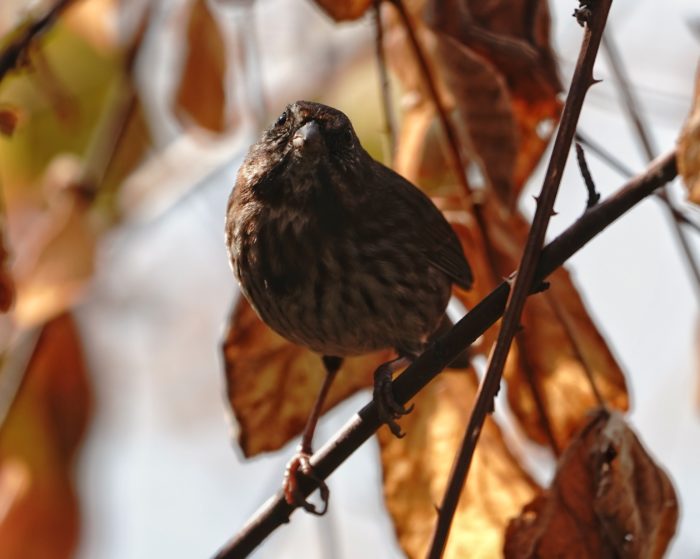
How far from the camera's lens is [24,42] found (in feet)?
10.3

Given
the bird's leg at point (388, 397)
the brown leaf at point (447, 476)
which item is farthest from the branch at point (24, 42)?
the brown leaf at point (447, 476)

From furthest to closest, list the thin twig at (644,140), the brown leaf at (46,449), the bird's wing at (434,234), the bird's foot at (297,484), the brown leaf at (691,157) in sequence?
the brown leaf at (46,449) → the bird's wing at (434,234) → the bird's foot at (297,484) → the thin twig at (644,140) → the brown leaf at (691,157)

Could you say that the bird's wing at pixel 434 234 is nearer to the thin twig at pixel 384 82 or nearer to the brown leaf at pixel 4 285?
the thin twig at pixel 384 82

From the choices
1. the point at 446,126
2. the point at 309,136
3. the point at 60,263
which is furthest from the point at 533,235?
the point at 60,263

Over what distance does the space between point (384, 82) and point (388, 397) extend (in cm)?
86

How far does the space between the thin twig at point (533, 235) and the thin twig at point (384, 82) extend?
3.49 feet

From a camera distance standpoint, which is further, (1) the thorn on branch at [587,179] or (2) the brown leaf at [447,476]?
(2) the brown leaf at [447,476]

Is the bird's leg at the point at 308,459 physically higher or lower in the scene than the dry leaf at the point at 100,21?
lower

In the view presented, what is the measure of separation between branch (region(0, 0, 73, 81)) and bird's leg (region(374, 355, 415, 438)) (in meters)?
1.22

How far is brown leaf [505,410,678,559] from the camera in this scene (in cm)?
259

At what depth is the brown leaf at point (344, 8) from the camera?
9.84 feet

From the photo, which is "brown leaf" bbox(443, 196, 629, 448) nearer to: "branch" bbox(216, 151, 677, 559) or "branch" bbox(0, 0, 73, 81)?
"branch" bbox(216, 151, 677, 559)

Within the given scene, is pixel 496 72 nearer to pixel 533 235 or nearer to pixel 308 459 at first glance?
pixel 533 235

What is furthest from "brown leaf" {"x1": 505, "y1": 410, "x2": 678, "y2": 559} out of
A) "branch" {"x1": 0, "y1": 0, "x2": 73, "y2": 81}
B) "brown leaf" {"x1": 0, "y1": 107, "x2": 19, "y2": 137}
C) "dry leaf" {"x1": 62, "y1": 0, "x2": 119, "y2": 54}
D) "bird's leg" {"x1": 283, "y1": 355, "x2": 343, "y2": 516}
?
"dry leaf" {"x1": 62, "y1": 0, "x2": 119, "y2": 54}
